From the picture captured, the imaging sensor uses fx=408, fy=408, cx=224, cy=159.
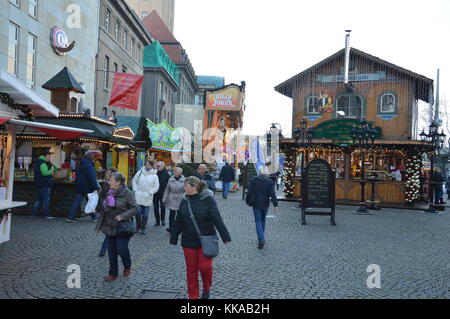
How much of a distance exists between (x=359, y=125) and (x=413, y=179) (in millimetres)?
3672

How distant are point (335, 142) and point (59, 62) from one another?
14551mm

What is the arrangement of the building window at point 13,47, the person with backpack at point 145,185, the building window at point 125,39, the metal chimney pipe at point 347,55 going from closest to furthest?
the person with backpack at point 145,185 → the building window at point 13,47 → the metal chimney pipe at point 347,55 → the building window at point 125,39

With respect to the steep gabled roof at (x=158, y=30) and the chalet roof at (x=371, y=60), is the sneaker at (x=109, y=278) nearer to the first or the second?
the chalet roof at (x=371, y=60)

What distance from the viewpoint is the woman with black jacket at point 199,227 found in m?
5.04

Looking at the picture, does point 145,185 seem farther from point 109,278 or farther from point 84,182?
point 109,278

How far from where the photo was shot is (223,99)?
3186 cm

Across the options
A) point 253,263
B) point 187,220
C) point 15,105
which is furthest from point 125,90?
point 187,220

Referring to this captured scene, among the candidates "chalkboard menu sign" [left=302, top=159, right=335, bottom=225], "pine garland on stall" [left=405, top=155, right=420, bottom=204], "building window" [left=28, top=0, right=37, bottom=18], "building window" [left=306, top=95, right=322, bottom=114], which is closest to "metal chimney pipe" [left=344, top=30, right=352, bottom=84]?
"building window" [left=306, top=95, right=322, bottom=114]

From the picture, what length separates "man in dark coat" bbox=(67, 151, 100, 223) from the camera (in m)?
11.1

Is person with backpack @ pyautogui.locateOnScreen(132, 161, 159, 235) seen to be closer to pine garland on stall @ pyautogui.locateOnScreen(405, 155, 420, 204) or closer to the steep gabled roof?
pine garland on stall @ pyautogui.locateOnScreen(405, 155, 420, 204)

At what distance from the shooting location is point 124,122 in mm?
19594

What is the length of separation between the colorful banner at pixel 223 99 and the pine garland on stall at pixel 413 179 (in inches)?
580

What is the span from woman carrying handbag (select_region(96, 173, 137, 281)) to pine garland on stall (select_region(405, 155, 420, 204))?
16982 mm

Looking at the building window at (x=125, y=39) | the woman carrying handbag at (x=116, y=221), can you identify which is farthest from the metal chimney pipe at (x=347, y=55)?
the woman carrying handbag at (x=116, y=221)
